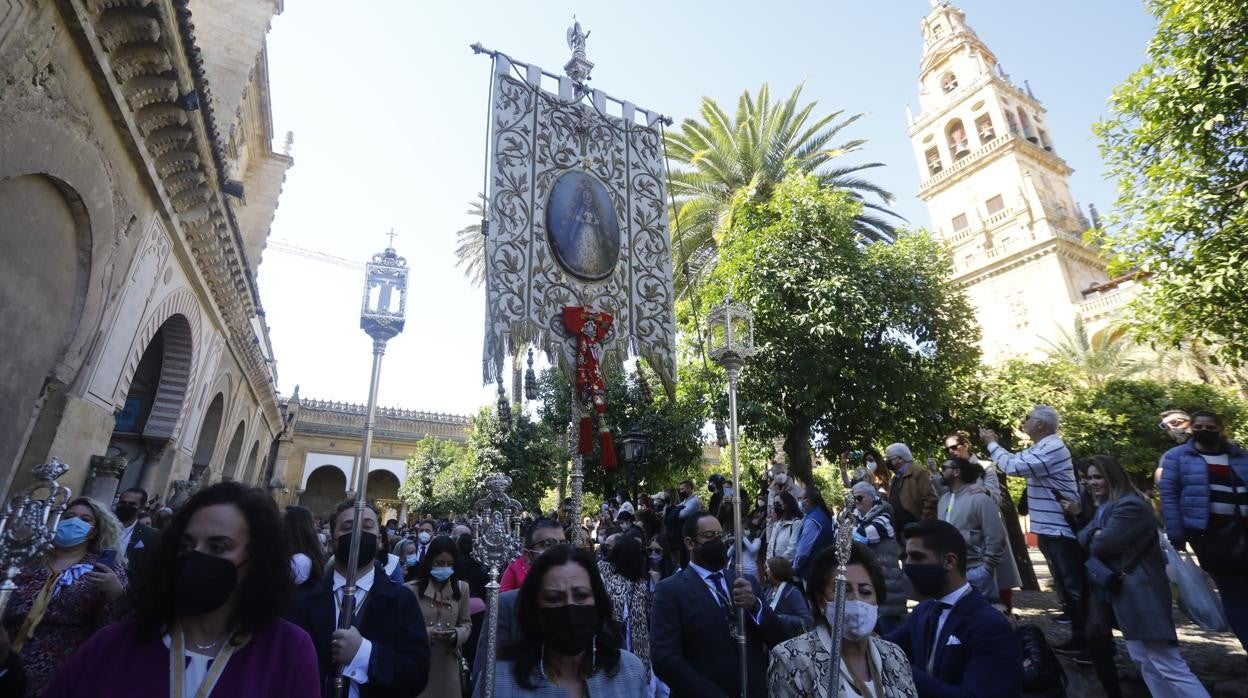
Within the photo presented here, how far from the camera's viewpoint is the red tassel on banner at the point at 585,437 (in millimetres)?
5859

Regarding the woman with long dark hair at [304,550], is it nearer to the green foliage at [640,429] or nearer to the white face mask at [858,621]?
the white face mask at [858,621]

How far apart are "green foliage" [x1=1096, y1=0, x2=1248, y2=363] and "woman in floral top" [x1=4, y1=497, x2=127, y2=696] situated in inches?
453

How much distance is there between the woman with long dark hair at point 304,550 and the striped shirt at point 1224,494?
241 inches

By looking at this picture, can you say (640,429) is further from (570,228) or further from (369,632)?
(369,632)

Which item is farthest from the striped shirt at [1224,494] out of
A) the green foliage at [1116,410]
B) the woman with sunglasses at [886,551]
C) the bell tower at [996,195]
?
the bell tower at [996,195]

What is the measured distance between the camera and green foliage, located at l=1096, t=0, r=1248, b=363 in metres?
7.60

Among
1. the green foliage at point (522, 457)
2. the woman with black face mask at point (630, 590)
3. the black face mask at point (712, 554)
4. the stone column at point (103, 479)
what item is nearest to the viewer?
the black face mask at point (712, 554)

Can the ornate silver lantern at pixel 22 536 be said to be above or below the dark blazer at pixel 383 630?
above

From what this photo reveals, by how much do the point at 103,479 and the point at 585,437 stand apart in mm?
7032

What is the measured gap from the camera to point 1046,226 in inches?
1188

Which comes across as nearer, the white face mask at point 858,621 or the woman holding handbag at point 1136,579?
the white face mask at point 858,621

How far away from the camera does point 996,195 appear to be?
3381cm

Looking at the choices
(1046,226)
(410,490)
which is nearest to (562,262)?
(410,490)

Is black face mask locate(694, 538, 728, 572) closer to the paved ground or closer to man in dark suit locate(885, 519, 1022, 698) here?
man in dark suit locate(885, 519, 1022, 698)
